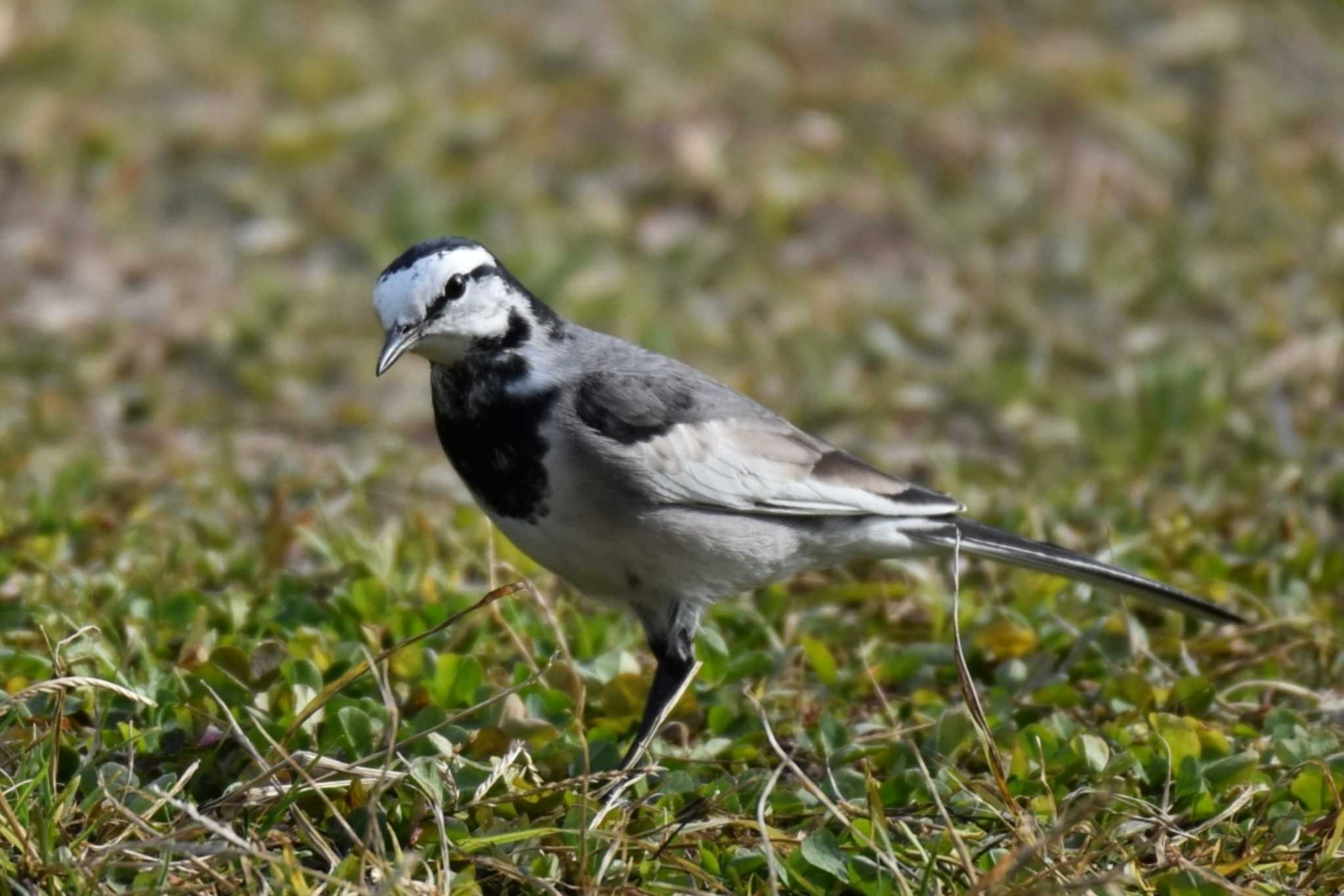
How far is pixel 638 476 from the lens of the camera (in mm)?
4012

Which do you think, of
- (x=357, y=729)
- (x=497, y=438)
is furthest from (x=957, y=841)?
(x=497, y=438)

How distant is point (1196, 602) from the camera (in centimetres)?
428

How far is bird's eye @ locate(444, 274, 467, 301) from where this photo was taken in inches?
160

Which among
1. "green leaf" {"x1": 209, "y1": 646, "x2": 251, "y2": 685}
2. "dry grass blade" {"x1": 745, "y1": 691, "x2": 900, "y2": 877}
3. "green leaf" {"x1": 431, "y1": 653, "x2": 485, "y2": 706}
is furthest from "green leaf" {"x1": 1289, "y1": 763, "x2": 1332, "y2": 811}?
"green leaf" {"x1": 209, "y1": 646, "x2": 251, "y2": 685}

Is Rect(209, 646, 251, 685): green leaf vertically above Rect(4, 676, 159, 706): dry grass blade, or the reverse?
Rect(4, 676, 159, 706): dry grass blade

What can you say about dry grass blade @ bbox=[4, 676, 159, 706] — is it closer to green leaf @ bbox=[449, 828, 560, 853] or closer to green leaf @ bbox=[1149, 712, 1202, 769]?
green leaf @ bbox=[449, 828, 560, 853]

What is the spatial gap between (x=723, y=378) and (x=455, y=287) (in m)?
2.81

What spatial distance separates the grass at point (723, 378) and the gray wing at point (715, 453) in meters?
0.40

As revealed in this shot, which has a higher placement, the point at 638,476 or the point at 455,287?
the point at 455,287

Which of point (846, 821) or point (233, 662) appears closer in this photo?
point (846, 821)

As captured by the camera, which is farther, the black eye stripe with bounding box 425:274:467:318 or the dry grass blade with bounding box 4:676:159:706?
the black eye stripe with bounding box 425:274:467:318

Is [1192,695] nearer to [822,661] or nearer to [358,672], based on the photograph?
[822,661]

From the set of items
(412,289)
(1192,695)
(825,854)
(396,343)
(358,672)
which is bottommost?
(1192,695)

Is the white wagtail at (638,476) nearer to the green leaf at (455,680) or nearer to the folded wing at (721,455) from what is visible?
the folded wing at (721,455)
